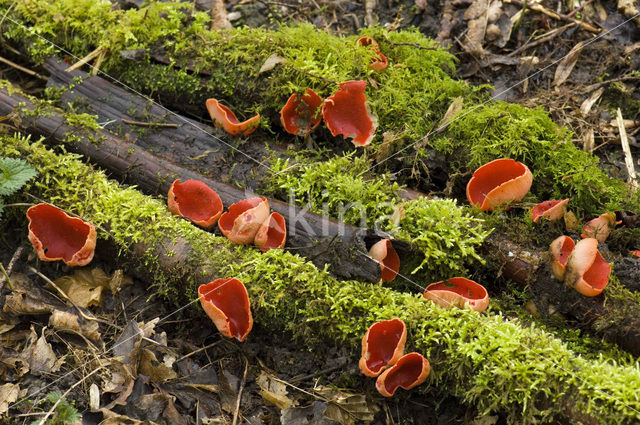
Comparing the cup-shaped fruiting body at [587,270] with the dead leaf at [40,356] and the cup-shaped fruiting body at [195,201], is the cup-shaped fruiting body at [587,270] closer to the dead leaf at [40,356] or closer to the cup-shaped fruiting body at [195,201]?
the cup-shaped fruiting body at [195,201]

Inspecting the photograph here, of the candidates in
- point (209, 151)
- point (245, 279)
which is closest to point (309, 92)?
point (209, 151)

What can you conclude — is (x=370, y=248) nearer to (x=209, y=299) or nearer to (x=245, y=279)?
(x=245, y=279)

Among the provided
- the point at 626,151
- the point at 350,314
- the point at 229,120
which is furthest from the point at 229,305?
the point at 626,151

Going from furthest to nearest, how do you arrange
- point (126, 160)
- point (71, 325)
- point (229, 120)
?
1. point (229, 120)
2. point (126, 160)
3. point (71, 325)

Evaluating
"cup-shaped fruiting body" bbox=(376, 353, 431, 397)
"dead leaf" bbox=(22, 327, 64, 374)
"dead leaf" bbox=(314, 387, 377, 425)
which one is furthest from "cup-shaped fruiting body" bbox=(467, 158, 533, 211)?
"dead leaf" bbox=(22, 327, 64, 374)

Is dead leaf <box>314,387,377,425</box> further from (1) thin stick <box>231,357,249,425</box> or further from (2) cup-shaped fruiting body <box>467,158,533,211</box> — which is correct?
(2) cup-shaped fruiting body <box>467,158,533,211</box>

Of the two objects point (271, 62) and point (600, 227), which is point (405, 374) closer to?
point (600, 227)
